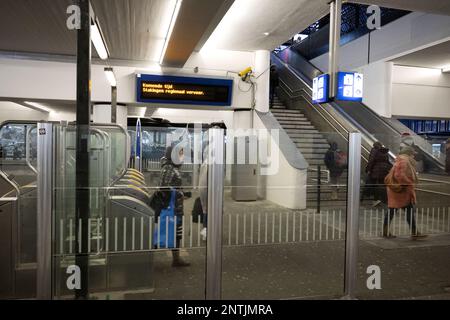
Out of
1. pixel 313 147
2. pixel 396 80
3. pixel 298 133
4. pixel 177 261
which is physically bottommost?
pixel 177 261

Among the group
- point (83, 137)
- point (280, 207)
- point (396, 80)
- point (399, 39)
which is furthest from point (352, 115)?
point (83, 137)

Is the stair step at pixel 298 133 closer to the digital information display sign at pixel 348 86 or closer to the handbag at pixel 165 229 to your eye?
the digital information display sign at pixel 348 86

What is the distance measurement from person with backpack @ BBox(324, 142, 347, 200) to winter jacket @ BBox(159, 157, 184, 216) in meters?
1.54

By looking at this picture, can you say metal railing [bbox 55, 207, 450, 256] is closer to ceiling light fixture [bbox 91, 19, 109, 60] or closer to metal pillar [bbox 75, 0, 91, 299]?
metal pillar [bbox 75, 0, 91, 299]

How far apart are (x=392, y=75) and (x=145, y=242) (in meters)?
9.05

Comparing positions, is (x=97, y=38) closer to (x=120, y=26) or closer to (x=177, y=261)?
(x=120, y=26)

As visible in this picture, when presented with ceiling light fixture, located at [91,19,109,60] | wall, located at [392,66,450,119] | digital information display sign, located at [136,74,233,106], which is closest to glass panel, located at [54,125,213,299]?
ceiling light fixture, located at [91,19,109,60]

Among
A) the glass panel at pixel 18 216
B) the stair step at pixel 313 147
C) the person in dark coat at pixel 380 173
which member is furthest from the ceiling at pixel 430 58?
the glass panel at pixel 18 216

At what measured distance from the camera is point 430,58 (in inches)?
358

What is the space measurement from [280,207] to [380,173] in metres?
1.31

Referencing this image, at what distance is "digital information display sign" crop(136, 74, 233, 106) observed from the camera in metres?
8.27

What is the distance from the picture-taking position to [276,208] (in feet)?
11.3

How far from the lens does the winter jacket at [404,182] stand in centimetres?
396
